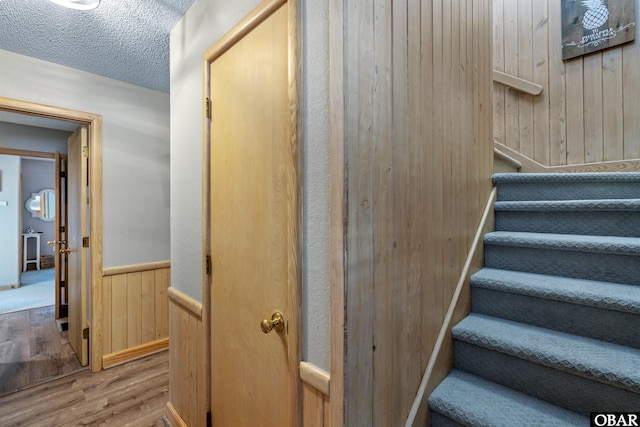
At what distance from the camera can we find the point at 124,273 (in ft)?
8.59

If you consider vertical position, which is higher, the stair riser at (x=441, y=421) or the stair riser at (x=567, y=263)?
the stair riser at (x=567, y=263)

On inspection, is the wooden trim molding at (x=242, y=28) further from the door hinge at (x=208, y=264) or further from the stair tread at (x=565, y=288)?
the stair tread at (x=565, y=288)

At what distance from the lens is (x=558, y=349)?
44.9 inches

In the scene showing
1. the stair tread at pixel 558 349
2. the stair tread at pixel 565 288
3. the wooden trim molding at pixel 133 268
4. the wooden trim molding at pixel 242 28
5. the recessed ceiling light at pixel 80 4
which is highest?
the recessed ceiling light at pixel 80 4

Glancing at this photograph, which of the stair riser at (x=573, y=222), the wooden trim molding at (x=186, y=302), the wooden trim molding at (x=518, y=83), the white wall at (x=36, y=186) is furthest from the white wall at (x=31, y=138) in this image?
the wooden trim molding at (x=518, y=83)

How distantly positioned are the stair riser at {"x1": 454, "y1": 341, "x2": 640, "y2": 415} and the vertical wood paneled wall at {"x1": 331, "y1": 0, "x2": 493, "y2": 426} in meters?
0.24

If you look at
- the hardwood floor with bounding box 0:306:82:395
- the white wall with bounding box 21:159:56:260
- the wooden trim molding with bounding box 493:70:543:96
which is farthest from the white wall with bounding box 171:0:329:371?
the white wall with bounding box 21:159:56:260

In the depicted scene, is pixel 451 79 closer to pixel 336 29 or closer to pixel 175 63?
pixel 336 29

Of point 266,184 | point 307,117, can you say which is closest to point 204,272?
point 266,184

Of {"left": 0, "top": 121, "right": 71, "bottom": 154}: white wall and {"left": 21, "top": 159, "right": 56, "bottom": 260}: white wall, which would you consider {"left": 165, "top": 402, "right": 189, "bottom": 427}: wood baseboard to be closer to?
{"left": 0, "top": 121, "right": 71, "bottom": 154}: white wall

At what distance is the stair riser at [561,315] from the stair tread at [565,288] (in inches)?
1.3

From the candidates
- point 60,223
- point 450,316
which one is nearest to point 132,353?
point 60,223

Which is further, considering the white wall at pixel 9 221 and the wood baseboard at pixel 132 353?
the white wall at pixel 9 221

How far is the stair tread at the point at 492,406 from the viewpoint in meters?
1.03
